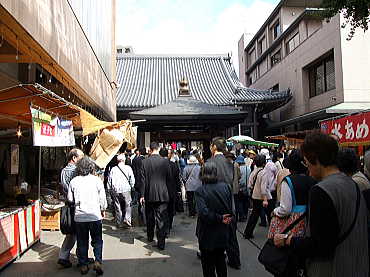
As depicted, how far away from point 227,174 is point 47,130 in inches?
120

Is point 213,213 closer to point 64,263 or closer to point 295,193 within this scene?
point 295,193

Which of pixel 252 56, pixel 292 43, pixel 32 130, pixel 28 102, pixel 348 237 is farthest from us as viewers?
pixel 252 56

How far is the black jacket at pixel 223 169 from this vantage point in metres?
4.65

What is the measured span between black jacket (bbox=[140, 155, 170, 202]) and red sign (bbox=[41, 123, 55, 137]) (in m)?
1.74

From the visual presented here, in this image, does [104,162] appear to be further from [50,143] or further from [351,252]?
[351,252]

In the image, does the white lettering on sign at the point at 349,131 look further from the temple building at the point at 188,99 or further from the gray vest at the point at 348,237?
the gray vest at the point at 348,237

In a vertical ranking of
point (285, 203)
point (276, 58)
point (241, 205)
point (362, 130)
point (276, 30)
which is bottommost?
point (241, 205)

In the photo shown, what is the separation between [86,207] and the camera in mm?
4406

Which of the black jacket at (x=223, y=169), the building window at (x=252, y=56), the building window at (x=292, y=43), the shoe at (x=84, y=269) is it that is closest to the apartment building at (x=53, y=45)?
the black jacket at (x=223, y=169)

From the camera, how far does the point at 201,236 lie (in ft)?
12.1

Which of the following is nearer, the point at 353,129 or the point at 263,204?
the point at 263,204

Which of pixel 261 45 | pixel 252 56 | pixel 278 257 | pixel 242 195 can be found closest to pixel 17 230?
pixel 278 257

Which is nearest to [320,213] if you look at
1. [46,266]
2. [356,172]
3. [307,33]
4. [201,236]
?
[356,172]

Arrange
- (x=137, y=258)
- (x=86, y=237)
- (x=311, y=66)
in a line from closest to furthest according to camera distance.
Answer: (x=86, y=237), (x=137, y=258), (x=311, y=66)
